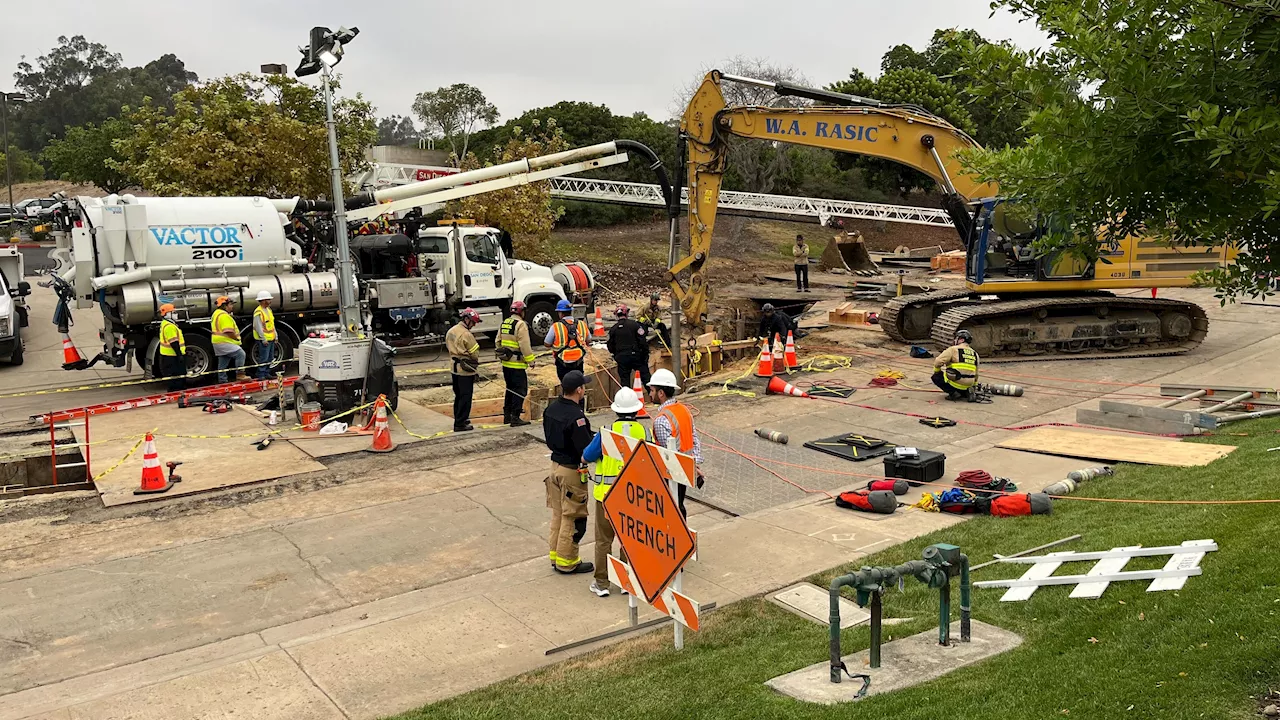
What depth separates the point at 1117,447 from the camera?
11.6 m

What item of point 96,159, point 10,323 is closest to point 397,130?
point 96,159

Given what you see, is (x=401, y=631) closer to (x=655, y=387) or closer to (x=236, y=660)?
(x=236, y=660)

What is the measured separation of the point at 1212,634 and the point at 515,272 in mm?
18512

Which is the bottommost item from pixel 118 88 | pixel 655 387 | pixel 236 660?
pixel 236 660

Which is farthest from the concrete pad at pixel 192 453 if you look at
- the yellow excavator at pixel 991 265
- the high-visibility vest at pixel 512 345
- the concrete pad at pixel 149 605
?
the yellow excavator at pixel 991 265

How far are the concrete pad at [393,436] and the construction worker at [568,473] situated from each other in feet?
17.5

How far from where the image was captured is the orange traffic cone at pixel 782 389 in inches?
628

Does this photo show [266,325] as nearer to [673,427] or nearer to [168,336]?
[168,336]

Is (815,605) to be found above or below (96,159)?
below

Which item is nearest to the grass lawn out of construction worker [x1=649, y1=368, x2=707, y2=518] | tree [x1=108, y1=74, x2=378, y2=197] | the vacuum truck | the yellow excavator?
construction worker [x1=649, y1=368, x2=707, y2=518]

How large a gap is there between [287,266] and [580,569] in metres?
12.7

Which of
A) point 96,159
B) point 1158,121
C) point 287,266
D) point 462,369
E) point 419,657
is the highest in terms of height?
point 96,159

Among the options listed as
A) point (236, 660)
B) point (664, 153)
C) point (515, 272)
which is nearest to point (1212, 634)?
point (236, 660)

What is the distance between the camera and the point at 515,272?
75.0 feet
